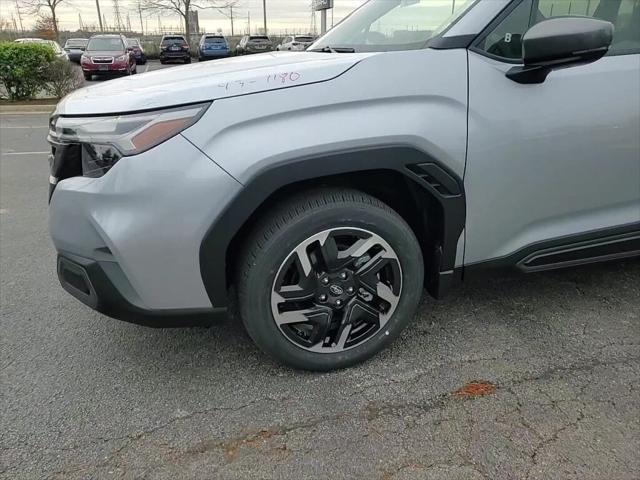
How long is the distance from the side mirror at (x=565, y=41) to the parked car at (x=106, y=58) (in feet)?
66.4

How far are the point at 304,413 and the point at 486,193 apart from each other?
47.2 inches

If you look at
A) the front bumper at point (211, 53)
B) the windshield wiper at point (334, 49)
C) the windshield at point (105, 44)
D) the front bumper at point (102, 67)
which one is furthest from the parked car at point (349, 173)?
the front bumper at point (211, 53)

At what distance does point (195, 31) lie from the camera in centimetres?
3866

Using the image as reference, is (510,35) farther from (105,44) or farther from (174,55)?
(174,55)

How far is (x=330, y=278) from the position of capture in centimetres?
223

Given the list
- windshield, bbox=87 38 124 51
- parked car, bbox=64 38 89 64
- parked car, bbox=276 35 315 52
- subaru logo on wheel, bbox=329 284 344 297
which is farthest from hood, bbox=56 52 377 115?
parked car, bbox=64 38 89 64

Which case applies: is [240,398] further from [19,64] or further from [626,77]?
[19,64]

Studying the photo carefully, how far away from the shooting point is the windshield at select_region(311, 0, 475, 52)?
241 centimetres

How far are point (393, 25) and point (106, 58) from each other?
1942 cm

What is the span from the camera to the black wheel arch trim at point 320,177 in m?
1.99

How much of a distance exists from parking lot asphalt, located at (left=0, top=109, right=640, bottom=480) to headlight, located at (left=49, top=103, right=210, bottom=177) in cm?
99

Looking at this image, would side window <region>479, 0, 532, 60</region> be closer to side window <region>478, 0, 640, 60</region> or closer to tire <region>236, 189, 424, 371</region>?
side window <region>478, 0, 640, 60</region>

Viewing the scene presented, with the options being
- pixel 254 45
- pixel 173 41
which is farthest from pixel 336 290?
pixel 173 41

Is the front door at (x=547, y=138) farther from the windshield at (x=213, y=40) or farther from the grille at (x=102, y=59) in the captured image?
the windshield at (x=213, y=40)
